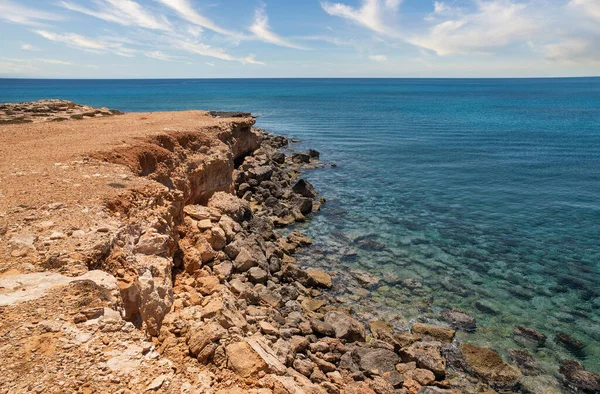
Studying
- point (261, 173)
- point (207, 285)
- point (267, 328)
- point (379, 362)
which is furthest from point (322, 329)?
point (261, 173)

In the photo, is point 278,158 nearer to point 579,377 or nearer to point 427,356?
point 427,356

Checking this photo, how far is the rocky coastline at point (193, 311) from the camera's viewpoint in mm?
6867

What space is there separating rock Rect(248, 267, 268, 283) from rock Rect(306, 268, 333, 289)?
2677 millimetres

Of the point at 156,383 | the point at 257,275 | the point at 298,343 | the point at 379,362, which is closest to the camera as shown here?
the point at 156,383

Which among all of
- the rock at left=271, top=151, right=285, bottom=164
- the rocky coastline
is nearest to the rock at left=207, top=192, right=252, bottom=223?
the rocky coastline

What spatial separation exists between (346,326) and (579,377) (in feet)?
28.6

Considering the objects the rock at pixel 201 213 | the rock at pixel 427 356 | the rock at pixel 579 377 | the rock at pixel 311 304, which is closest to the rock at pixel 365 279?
the rock at pixel 311 304

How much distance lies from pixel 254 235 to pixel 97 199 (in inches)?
434

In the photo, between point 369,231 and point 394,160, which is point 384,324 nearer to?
point 369,231

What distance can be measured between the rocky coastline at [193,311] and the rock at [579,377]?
0.05 m

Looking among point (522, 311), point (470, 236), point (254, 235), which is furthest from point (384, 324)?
point (470, 236)

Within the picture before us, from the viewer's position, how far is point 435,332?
54.1ft

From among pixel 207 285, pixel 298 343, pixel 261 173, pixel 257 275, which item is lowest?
pixel 298 343

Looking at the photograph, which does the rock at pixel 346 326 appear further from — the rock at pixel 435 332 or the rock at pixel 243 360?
the rock at pixel 243 360
